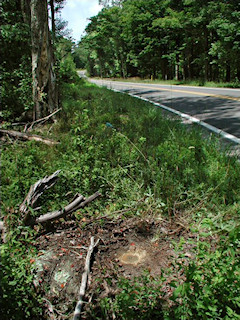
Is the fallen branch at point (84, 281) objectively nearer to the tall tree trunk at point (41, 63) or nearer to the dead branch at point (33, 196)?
the dead branch at point (33, 196)

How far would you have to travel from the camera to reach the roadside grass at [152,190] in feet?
6.49

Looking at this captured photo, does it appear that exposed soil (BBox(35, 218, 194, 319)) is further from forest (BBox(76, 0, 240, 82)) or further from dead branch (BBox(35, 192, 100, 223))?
forest (BBox(76, 0, 240, 82))

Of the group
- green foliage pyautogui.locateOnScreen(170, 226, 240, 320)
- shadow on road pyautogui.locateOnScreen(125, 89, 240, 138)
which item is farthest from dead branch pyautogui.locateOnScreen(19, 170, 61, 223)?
shadow on road pyautogui.locateOnScreen(125, 89, 240, 138)

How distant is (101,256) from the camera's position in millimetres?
2748

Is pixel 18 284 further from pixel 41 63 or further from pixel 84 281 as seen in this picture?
pixel 41 63

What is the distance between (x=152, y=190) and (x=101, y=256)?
47.2 inches

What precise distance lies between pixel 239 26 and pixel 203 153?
1836 cm

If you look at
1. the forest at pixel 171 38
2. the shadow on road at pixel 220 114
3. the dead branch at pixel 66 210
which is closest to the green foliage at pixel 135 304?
the dead branch at pixel 66 210

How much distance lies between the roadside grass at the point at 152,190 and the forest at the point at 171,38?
57.5 feet

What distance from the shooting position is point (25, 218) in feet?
9.87

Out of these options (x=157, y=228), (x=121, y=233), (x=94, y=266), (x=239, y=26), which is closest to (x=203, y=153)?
(x=157, y=228)

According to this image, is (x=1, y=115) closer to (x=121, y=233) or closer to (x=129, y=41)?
(x=121, y=233)

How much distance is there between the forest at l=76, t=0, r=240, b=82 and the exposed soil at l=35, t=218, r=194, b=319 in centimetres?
1899

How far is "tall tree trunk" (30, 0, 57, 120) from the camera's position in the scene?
254 inches
